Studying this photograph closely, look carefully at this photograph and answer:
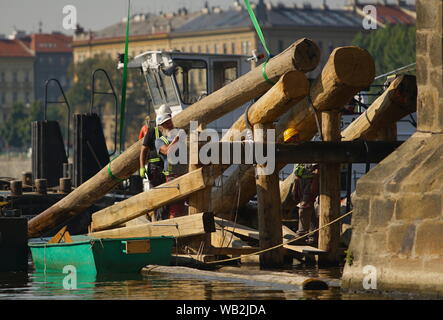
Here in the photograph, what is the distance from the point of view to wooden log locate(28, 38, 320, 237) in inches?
875

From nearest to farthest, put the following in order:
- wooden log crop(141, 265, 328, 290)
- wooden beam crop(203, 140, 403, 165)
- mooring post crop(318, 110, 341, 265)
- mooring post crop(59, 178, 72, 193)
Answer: wooden log crop(141, 265, 328, 290), wooden beam crop(203, 140, 403, 165), mooring post crop(318, 110, 341, 265), mooring post crop(59, 178, 72, 193)

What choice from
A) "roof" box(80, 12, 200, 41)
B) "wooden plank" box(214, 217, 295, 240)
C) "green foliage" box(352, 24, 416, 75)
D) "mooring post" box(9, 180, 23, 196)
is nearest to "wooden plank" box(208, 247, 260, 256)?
"wooden plank" box(214, 217, 295, 240)

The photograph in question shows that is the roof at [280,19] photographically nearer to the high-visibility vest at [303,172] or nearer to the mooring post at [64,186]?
the mooring post at [64,186]

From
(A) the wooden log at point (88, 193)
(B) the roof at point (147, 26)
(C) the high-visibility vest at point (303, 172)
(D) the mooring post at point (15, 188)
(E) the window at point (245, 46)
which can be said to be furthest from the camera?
(B) the roof at point (147, 26)

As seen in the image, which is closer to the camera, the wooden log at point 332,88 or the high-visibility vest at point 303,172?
the wooden log at point 332,88

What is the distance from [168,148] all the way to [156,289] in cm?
362

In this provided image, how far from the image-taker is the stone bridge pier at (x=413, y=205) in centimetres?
1844

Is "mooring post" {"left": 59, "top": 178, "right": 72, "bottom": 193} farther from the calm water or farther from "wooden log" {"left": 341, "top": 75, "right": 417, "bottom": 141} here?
"wooden log" {"left": 341, "top": 75, "right": 417, "bottom": 141}

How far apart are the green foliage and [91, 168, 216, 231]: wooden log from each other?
4169 inches

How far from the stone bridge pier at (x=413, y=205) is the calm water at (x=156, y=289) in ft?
1.45

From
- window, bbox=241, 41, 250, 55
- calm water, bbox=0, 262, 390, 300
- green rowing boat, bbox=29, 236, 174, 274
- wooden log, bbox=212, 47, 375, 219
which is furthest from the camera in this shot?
window, bbox=241, 41, 250, 55

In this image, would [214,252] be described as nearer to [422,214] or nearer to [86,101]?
[422,214]

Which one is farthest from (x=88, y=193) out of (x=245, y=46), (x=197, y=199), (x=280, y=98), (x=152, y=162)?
(x=245, y=46)

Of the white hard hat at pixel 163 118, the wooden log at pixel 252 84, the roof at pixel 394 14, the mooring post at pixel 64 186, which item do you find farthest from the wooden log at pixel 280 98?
the roof at pixel 394 14
